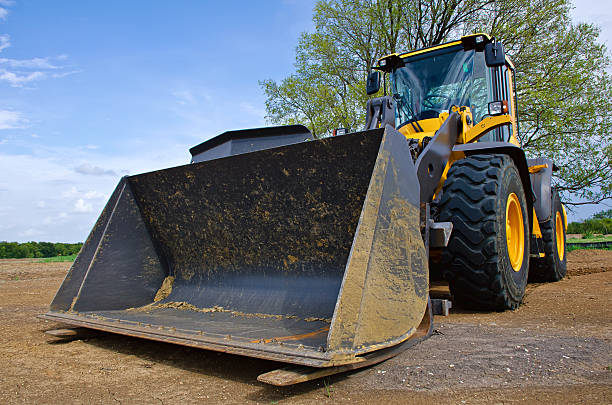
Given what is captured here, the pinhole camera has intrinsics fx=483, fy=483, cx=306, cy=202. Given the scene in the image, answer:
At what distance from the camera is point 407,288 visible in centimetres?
268

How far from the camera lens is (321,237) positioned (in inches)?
→ 138

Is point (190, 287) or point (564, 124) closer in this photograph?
point (190, 287)

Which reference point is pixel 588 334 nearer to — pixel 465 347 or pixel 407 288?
pixel 465 347

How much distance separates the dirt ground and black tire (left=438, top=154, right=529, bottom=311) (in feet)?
0.69

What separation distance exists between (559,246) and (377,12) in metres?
12.3

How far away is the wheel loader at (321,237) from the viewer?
100 inches

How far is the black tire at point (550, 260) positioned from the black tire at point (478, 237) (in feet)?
9.33

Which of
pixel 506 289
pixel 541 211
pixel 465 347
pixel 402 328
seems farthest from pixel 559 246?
pixel 402 328

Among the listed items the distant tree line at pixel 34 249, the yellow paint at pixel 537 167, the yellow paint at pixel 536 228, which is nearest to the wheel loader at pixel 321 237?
the yellow paint at pixel 536 228

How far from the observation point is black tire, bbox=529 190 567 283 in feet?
21.0

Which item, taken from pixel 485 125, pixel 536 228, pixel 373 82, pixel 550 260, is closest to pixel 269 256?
pixel 485 125

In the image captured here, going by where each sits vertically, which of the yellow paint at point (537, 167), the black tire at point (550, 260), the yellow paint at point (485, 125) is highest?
the yellow paint at point (485, 125)

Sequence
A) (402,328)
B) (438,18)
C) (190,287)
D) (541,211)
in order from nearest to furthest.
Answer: (402,328) < (190,287) < (541,211) < (438,18)

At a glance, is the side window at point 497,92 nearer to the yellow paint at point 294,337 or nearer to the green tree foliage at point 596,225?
the yellow paint at point 294,337
